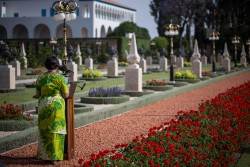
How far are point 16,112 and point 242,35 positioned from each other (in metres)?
45.4

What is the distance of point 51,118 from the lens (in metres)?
7.20

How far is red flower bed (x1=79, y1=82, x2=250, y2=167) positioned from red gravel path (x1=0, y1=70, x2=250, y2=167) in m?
0.60

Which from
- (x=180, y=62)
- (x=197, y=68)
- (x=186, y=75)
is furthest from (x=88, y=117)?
(x=180, y=62)

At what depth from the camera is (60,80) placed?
7.30 metres

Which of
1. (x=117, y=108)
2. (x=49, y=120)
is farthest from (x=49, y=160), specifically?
(x=117, y=108)

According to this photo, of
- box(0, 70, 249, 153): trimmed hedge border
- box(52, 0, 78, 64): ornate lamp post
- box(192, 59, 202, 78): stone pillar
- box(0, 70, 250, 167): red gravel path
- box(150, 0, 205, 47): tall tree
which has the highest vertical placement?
box(150, 0, 205, 47): tall tree

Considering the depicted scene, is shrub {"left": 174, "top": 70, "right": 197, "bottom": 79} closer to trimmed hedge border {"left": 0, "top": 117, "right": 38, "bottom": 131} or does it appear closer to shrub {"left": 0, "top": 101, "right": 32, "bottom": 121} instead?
shrub {"left": 0, "top": 101, "right": 32, "bottom": 121}

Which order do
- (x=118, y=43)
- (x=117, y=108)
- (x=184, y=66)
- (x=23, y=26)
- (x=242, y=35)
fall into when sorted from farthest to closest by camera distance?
1. (x=23, y=26)
2. (x=118, y=43)
3. (x=242, y=35)
4. (x=184, y=66)
5. (x=117, y=108)

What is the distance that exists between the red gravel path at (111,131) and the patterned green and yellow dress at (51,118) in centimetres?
20

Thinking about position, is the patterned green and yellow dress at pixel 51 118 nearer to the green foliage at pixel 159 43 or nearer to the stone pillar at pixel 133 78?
the stone pillar at pixel 133 78

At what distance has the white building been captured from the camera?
241 feet

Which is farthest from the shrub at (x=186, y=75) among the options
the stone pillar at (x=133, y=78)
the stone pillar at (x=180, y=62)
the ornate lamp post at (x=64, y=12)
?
the stone pillar at (x=180, y=62)

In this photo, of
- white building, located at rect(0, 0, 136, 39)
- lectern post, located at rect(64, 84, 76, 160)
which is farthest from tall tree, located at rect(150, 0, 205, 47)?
lectern post, located at rect(64, 84, 76, 160)

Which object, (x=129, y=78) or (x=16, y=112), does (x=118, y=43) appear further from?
(x=16, y=112)
